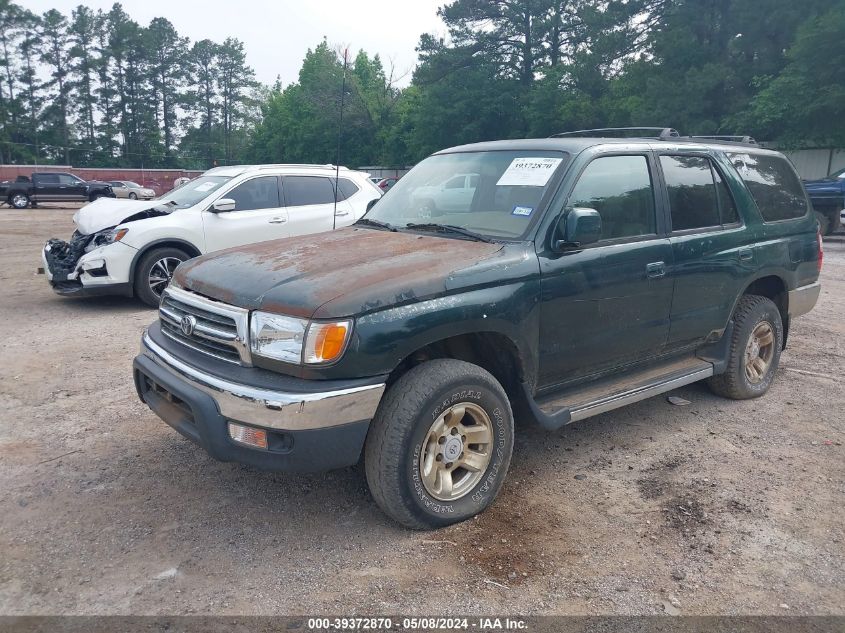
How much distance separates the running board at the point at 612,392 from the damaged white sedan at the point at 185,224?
4282 millimetres

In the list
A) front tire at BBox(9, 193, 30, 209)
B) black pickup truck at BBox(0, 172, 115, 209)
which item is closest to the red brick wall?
black pickup truck at BBox(0, 172, 115, 209)

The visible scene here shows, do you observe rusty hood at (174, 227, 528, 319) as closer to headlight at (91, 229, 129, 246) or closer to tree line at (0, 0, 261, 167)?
headlight at (91, 229, 129, 246)

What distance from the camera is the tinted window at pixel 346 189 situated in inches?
361

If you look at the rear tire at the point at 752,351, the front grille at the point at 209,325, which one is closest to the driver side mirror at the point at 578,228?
the front grille at the point at 209,325

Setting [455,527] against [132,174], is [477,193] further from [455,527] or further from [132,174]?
[132,174]

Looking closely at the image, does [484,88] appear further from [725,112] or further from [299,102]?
[299,102]

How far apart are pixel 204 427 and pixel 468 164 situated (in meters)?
2.40

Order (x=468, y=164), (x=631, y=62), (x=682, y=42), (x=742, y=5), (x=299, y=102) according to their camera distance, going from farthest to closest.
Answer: (x=299, y=102) → (x=631, y=62) → (x=682, y=42) → (x=742, y=5) → (x=468, y=164)

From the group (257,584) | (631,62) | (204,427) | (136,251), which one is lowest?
(257,584)

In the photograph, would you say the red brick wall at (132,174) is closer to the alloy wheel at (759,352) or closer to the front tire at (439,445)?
the alloy wheel at (759,352)

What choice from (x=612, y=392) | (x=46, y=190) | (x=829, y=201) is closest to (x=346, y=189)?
(x=612, y=392)

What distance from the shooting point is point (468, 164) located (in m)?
4.38

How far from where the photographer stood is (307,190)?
893cm

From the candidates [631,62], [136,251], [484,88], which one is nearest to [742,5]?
[631,62]
